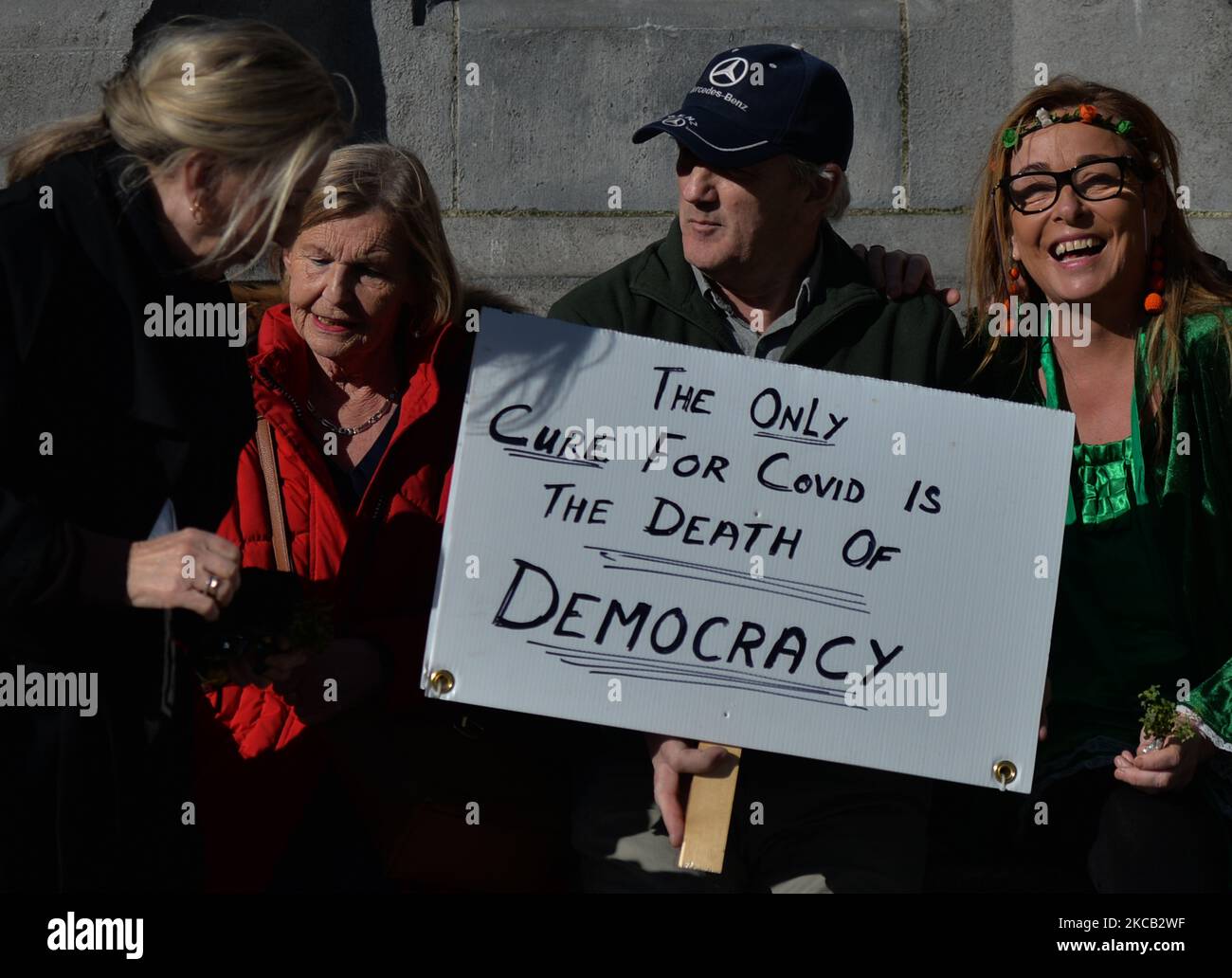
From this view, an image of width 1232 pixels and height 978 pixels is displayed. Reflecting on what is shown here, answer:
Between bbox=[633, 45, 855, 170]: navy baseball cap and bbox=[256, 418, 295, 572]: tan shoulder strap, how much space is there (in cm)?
113

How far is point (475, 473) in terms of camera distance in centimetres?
309

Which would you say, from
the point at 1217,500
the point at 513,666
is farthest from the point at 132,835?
the point at 1217,500

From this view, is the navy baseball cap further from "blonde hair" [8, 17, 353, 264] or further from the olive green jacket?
"blonde hair" [8, 17, 353, 264]

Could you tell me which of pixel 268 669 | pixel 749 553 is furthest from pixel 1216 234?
pixel 268 669

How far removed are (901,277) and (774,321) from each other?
329mm

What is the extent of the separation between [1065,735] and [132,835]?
1.98 m

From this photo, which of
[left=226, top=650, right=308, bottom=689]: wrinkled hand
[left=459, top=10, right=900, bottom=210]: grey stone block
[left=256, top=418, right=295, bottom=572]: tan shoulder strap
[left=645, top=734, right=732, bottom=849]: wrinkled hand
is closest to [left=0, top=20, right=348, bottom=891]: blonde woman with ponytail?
[left=226, top=650, right=308, bottom=689]: wrinkled hand

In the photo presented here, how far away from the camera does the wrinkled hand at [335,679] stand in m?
3.21

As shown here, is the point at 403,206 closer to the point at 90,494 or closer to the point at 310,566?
the point at 310,566

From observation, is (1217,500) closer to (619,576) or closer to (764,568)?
(764,568)

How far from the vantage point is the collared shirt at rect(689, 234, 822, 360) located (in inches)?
145

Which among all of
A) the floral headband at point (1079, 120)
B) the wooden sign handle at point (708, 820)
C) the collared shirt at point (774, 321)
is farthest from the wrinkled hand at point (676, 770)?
the floral headband at point (1079, 120)

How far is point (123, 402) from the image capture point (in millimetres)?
2738

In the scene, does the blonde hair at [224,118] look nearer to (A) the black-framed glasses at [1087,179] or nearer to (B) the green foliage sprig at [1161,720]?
(A) the black-framed glasses at [1087,179]
